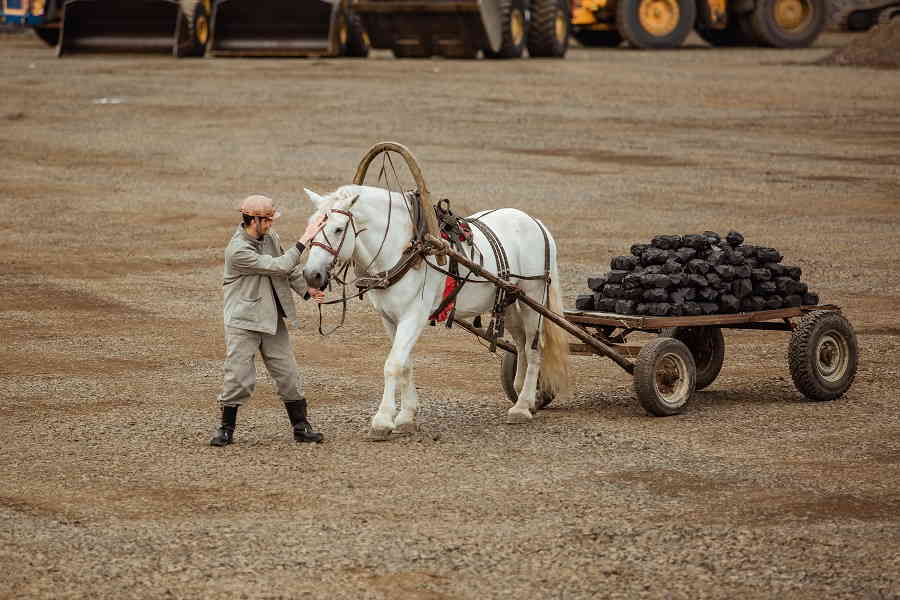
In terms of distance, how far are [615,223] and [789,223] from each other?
2540 millimetres

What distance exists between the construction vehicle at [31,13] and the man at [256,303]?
116 feet

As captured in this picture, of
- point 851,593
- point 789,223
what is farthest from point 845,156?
point 851,593

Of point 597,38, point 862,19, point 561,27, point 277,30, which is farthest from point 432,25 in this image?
point 862,19

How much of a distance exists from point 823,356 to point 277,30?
3017 cm

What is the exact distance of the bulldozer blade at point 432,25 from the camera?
38.2 metres

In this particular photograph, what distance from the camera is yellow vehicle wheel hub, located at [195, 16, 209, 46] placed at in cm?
4028

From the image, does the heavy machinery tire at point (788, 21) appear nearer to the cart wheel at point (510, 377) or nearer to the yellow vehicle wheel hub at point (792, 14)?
the yellow vehicle wheel hub at point (792, 14)

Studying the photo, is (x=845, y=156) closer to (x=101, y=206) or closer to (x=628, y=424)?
(x=101, y=206)

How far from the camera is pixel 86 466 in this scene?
974 cm

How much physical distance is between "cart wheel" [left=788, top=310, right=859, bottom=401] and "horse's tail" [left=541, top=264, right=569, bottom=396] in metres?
1.82

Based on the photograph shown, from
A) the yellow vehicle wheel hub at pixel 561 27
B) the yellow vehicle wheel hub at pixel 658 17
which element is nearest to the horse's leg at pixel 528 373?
the yellow vehicle wheel hub at pixel 561 27

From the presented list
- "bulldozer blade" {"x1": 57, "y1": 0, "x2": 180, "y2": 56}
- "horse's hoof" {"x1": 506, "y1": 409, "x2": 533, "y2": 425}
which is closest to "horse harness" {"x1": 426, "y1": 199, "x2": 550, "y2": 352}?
"horse's hoof" {"x1": 506, "y1": 409, "x2": 533, "y2": 425}

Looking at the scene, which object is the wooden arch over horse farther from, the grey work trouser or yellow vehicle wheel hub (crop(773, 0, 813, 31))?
yellow vehicle wheel hub (crop(773, 0, 813, 31))

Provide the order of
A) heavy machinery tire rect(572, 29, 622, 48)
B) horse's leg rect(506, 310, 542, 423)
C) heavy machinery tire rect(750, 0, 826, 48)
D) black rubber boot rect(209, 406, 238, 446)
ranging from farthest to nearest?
heavy machinery tire rect(572, 29, 622, 48)
heavy machinery tire rect(750, 0, 826, 48)
horse's leg rect(506, 310, 542, 423)
black rubber boot rect(209, 406, 238, 446)
